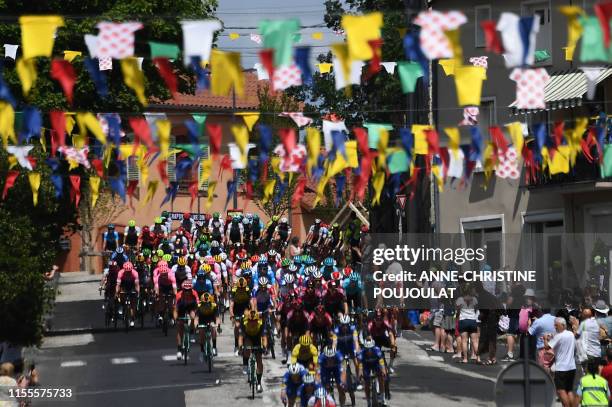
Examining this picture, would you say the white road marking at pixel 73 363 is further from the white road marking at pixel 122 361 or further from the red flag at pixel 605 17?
the red flag at pixel 605 17

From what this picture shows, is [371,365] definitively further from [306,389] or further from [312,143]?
[312,143]

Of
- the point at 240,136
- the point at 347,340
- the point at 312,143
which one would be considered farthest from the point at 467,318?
the point at 240,136

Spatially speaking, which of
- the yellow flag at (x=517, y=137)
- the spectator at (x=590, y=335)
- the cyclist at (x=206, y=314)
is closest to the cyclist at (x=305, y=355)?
the spectator at (x=590, y=335)

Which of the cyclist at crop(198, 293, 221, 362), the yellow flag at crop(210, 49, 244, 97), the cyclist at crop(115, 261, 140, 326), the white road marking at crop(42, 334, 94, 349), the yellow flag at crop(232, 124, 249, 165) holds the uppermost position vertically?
the yellow flag at crop(210, 49, 244, 97)

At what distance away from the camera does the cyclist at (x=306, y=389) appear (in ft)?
75.4

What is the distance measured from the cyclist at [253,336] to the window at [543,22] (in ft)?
47.1

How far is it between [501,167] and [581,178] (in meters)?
16.6

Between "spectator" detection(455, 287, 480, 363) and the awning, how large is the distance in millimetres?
6698

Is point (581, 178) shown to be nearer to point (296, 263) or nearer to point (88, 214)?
point (296, 263)

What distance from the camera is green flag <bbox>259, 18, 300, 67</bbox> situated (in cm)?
1444

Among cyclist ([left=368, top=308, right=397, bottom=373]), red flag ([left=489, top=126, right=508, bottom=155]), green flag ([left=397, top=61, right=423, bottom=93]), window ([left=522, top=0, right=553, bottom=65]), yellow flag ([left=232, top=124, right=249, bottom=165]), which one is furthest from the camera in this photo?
window ([left=522, top=0, right=553, bottom=65])

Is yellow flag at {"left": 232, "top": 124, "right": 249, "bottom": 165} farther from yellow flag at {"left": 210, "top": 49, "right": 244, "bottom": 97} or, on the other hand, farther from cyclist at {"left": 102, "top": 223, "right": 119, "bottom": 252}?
cyclist at {"left": 102, "top": 223, "right": 119, "bottom": 252}

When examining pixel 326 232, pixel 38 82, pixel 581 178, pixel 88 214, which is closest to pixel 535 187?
pixel 581 178

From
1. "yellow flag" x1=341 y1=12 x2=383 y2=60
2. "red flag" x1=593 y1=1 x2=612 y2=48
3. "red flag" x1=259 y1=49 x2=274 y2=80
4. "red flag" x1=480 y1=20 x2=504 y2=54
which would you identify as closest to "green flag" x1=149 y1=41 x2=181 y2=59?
"red flag" x1=259 y1=49 x2=274 y2=80
